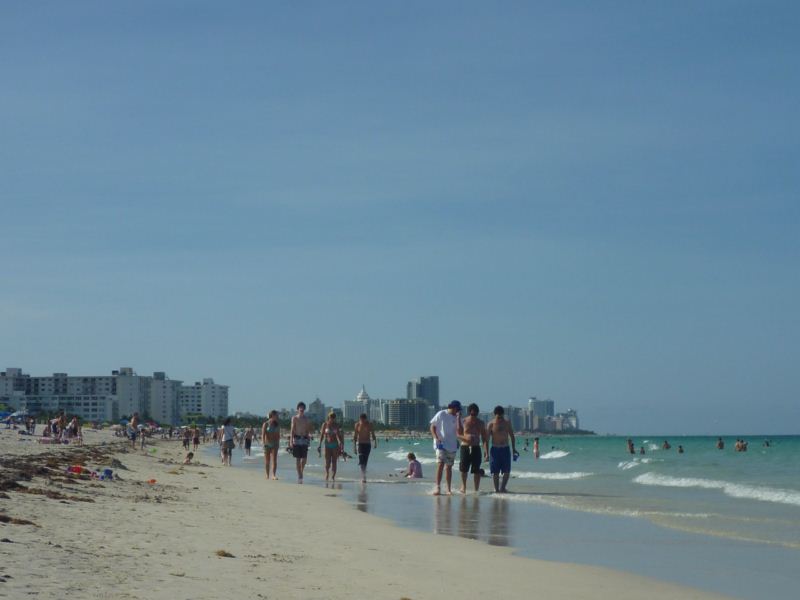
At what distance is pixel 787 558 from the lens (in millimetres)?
9133

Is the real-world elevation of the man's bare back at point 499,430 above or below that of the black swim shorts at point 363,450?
above

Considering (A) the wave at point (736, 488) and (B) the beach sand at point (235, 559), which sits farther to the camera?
(A) the wave at point (736, 488)

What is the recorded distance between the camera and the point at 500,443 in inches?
631

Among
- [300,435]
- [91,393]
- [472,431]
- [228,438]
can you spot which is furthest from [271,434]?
[91,393]

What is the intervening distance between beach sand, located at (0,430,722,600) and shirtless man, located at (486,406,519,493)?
Answer: 5.11 meters

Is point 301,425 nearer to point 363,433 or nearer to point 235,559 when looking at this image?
point 363,433

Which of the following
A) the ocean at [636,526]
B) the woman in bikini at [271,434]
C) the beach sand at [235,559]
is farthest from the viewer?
the woman in bikini at [271,434]

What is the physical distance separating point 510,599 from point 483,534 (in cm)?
416

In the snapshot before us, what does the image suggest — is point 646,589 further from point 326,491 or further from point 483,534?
point 326,491

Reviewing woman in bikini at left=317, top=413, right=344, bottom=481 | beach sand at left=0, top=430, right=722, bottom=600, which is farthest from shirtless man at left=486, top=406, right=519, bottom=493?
beach sand at left=0, top=430, right=722, bottom=600

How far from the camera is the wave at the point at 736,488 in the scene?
18.3 m

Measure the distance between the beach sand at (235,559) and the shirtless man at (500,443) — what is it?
5106 millimetres

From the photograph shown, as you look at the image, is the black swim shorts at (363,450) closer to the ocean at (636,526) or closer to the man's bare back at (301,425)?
the ocean at (636,526)

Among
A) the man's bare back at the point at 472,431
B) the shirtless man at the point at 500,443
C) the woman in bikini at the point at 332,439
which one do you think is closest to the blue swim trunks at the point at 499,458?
the shirtless man at the point at 500,443
